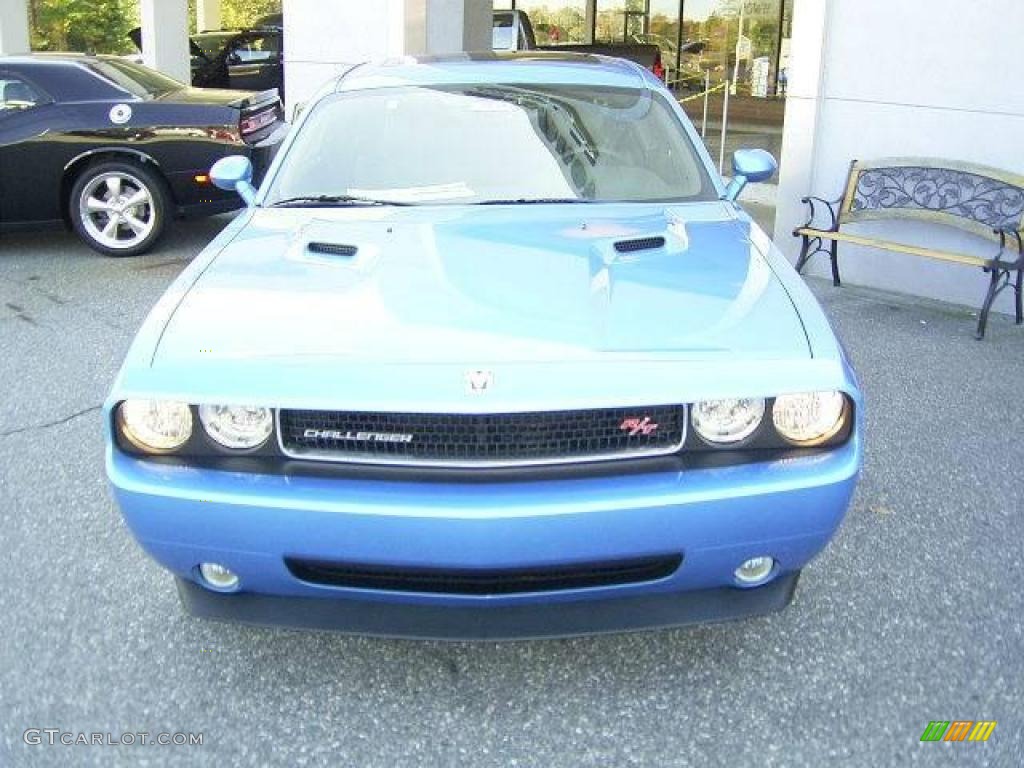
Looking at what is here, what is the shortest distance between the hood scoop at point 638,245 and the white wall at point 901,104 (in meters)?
4.57

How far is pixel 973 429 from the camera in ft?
16.1

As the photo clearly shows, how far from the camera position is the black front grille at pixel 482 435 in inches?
99.1

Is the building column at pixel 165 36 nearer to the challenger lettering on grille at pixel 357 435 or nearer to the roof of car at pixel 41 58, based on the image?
the roof of car at pixel 41 58

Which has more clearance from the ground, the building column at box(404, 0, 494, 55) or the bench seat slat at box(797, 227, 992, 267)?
the building column at box(404, 0, 494, 55)

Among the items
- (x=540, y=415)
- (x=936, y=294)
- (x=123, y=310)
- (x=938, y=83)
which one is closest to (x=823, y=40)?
(x=938, y=83)

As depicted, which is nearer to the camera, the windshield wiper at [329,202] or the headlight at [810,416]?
the headlight at [810,416]

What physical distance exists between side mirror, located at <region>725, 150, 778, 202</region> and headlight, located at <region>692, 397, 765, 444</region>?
1.63 meters

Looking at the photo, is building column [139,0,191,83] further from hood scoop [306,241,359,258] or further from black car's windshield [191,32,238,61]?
hood scoop [306,241,359,258]

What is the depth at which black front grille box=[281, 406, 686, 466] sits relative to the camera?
2.52 meters

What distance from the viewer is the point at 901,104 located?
7426 millimetres

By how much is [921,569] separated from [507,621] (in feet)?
5.40

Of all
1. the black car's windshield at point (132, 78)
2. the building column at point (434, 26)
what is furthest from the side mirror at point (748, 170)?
the building column at point (434, 26)

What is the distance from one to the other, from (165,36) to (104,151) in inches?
268

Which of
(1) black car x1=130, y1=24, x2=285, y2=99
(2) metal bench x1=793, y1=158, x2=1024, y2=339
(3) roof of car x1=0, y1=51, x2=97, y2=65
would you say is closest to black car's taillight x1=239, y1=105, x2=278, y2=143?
(3) roof of car x1=0, y1=51, x2=97, y2=65
